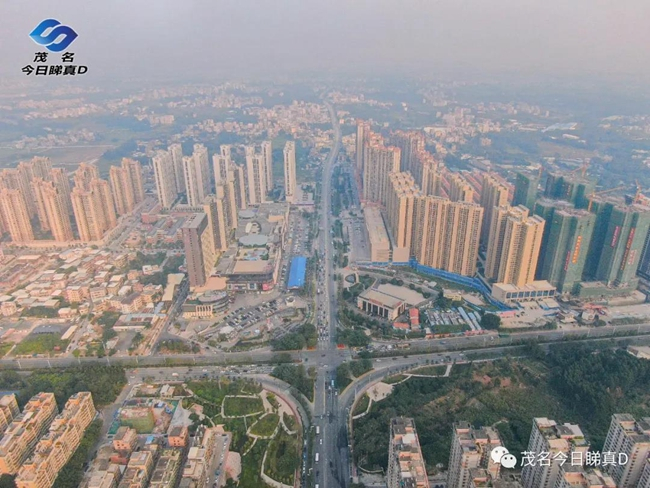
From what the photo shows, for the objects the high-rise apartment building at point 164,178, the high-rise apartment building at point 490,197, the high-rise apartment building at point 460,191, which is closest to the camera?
the high-rise apartment building at point 490,197

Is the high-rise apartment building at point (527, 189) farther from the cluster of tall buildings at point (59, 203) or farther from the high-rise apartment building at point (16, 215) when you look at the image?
the high-rise apartment building at point (16, 215)

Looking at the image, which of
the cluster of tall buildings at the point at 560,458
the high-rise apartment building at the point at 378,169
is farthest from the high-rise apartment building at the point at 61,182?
the cluster of tall buildings at the point at 560,458

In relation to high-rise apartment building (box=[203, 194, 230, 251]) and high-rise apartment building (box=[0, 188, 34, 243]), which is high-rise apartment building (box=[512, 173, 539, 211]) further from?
high-rise apartment building (box=[0, 188, 34, 243])

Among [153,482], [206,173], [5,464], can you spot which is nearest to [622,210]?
[153,482]

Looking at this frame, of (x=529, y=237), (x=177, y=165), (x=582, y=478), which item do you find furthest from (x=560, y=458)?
(x=177, y=165)

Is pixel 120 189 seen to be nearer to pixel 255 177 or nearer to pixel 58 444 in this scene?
pixel 255 177

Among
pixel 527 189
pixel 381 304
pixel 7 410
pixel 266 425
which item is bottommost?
pixel 266 425

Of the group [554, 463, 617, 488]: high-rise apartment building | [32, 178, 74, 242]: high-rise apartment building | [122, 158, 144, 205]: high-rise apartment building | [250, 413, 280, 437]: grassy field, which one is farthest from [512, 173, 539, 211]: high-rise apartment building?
[32, 178, 74, 242]: high-rise apartment building
